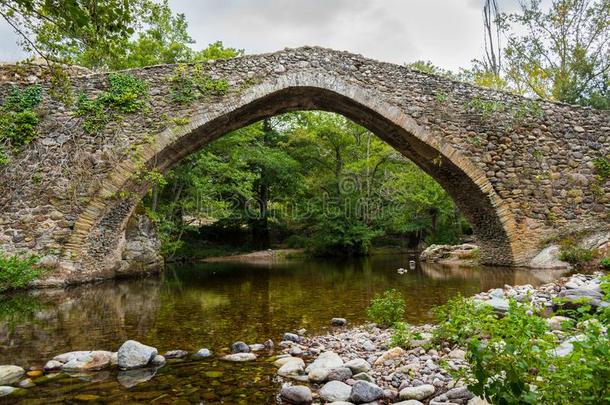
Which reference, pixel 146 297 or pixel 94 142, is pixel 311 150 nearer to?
pixel 94 142

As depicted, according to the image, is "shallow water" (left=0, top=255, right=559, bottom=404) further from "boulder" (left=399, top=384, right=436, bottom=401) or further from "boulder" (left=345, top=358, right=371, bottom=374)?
"boulder" (left=399, top=384, right=436, bottom=401)

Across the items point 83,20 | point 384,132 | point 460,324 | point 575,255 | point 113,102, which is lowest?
point 460,324

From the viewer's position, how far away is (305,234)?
20.5 metres

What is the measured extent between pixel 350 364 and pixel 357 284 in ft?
17.2

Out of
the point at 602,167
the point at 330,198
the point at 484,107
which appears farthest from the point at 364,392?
the point at 330,198

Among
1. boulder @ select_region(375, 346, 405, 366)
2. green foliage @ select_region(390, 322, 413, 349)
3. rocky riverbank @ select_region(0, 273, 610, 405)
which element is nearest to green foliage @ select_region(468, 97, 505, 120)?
rocky riverbank @ select_region(0, 273, 610, 405)

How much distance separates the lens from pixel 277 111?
34.0 feet

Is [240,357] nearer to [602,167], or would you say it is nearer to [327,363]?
[327,363]

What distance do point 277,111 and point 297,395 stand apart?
8.69 metres

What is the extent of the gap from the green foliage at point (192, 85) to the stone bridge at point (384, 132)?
0.07 metres

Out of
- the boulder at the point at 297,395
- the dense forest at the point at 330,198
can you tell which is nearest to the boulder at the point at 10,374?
the boulder at the point at 297,395

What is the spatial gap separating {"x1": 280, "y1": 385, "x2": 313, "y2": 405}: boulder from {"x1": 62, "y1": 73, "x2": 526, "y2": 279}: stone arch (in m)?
6.91

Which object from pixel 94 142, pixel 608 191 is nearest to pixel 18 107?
pixel 94 142

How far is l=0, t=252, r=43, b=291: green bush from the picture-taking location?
7129mm
